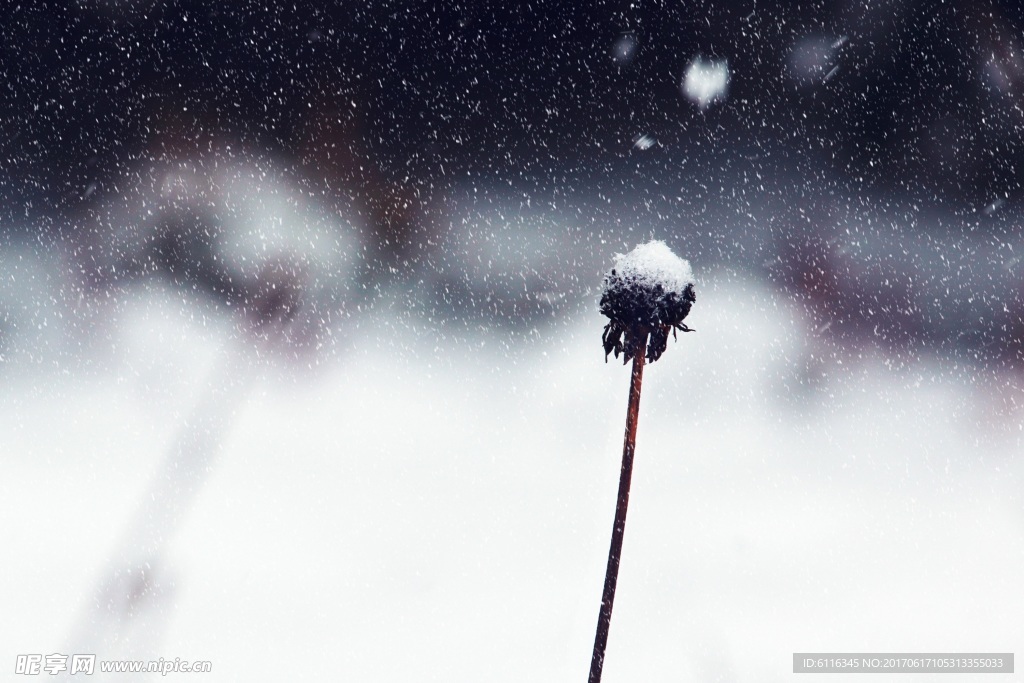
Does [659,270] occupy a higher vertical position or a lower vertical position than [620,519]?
higher

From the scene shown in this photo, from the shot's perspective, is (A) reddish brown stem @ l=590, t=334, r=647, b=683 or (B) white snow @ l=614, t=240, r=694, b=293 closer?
(A) reddish brown stem @ l=590, t=334, r=647, b=683

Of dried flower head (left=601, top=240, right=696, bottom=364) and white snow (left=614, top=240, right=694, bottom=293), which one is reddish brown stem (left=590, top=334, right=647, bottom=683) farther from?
white snow (left=614, top=240, right=694, bottom=293)

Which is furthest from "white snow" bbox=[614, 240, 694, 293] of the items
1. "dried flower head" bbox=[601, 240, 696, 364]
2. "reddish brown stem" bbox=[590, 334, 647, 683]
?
"reddish brown stem" bbox=[590, 334, 647, 683]

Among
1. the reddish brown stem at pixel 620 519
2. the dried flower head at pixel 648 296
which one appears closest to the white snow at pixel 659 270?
the dried flower head at pixel 648 296

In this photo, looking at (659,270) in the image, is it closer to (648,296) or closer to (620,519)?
(648,296)

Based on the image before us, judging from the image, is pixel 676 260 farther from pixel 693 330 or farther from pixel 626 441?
pixel 626 441

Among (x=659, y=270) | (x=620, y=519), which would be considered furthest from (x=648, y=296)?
(x=620, y=519)

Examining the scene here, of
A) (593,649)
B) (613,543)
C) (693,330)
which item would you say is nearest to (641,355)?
(693,330)

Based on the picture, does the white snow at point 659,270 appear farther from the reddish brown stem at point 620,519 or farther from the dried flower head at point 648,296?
the reddish brown stem at point 620,519
